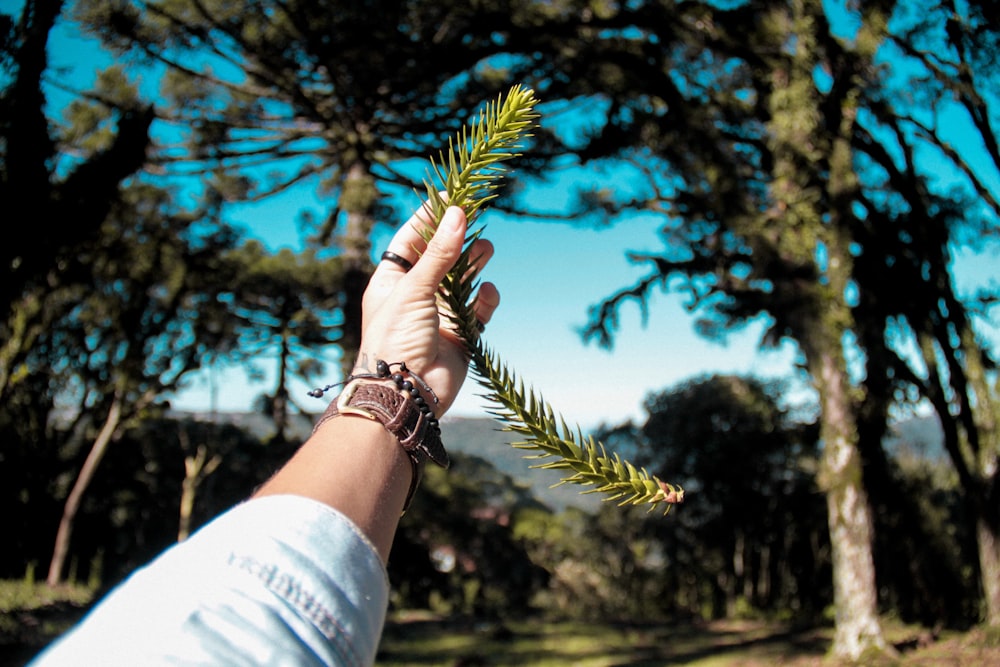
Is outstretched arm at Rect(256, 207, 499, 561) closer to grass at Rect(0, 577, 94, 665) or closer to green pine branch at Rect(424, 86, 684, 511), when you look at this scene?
Result: green pine branch at Rect(424, 86, 684, 511)

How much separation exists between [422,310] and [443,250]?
0.33 feet

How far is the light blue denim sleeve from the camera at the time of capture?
0.49m

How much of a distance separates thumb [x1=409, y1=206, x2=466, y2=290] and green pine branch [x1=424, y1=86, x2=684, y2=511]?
3cm

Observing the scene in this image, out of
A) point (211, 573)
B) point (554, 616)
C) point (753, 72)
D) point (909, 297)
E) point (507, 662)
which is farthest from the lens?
point (554, 616)

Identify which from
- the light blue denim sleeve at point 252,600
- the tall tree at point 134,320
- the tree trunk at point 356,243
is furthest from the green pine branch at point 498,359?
the tall tree at point 134,320

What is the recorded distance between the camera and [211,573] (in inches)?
21.5

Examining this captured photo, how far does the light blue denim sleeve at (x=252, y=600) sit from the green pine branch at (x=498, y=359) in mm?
244

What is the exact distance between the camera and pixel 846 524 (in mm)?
8383

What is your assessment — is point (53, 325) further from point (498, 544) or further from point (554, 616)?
point (554, 616)

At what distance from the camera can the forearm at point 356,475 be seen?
66 cm

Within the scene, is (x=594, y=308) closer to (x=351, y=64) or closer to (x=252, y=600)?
(x=351, y=64)

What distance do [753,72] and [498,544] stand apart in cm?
1032

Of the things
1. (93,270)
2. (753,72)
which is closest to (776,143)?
(753,72)

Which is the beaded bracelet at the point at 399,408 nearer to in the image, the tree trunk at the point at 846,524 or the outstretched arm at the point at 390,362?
the outstretched arm at the point at 390,362
